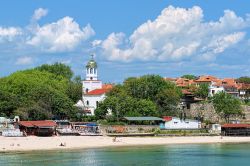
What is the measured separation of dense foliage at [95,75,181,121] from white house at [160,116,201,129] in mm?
4563

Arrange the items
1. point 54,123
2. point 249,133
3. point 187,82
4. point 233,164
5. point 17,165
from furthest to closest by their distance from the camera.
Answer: point 187,82 → point 249,133 → point 54,123 → point 233,164 → point 17,165

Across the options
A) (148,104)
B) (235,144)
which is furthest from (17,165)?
(148,104)

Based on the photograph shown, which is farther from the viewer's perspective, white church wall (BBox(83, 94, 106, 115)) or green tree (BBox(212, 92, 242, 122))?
white church wall (BBox(83, 94, 106, 115))

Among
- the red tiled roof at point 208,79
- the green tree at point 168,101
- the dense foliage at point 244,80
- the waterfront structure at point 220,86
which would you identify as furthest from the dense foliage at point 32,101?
the dense foliage at point 244,80

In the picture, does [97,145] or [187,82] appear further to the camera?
[187,82]

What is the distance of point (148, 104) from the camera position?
10938 centimetres

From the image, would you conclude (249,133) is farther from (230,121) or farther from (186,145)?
(186,145)

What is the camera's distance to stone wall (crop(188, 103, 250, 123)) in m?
120

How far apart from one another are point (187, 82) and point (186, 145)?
2880 inches

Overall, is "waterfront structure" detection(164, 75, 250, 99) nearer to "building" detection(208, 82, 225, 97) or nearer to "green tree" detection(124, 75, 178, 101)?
"building" detection(208, 82, 225, 97)

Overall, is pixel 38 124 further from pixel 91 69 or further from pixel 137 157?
pixel 91 69

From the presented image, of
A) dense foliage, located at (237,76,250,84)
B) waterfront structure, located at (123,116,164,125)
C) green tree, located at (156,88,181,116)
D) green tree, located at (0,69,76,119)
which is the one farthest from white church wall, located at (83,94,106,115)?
dense foliage, located at (237,76,250,84)

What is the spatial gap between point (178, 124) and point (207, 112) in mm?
18627

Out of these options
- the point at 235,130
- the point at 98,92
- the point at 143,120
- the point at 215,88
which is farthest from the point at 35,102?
the point at 215,88
